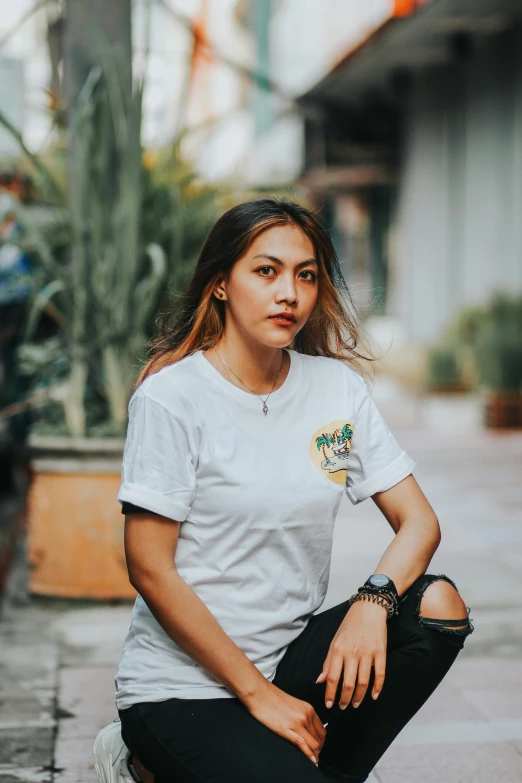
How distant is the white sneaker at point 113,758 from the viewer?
7.03 ft

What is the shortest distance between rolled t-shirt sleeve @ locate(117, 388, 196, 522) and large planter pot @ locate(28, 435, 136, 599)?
216 centimetres

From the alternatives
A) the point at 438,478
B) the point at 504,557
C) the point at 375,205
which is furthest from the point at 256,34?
the point at 504,557

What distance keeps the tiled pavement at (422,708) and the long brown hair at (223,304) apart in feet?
3.66

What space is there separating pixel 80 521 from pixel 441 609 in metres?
2.32

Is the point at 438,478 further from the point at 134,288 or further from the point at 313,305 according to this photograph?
the point at 313,305

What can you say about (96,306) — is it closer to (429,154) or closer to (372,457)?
(372,457)

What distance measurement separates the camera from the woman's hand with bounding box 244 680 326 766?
1942mm

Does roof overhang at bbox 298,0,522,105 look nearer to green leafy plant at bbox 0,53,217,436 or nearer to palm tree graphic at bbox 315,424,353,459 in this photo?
green leafy plant at bbox 0,53,217,436

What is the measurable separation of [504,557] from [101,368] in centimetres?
209

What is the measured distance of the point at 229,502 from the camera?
6.61ft

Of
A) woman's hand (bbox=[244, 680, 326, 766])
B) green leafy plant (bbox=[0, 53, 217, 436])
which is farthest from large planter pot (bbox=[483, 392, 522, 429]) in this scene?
woman's hand (bbox=[244, 680, 326, 766])

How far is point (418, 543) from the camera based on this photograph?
Result: 7.18 ft

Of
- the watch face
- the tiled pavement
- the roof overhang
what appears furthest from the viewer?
the roof overhang

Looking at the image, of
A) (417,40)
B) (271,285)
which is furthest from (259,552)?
(417,40)
